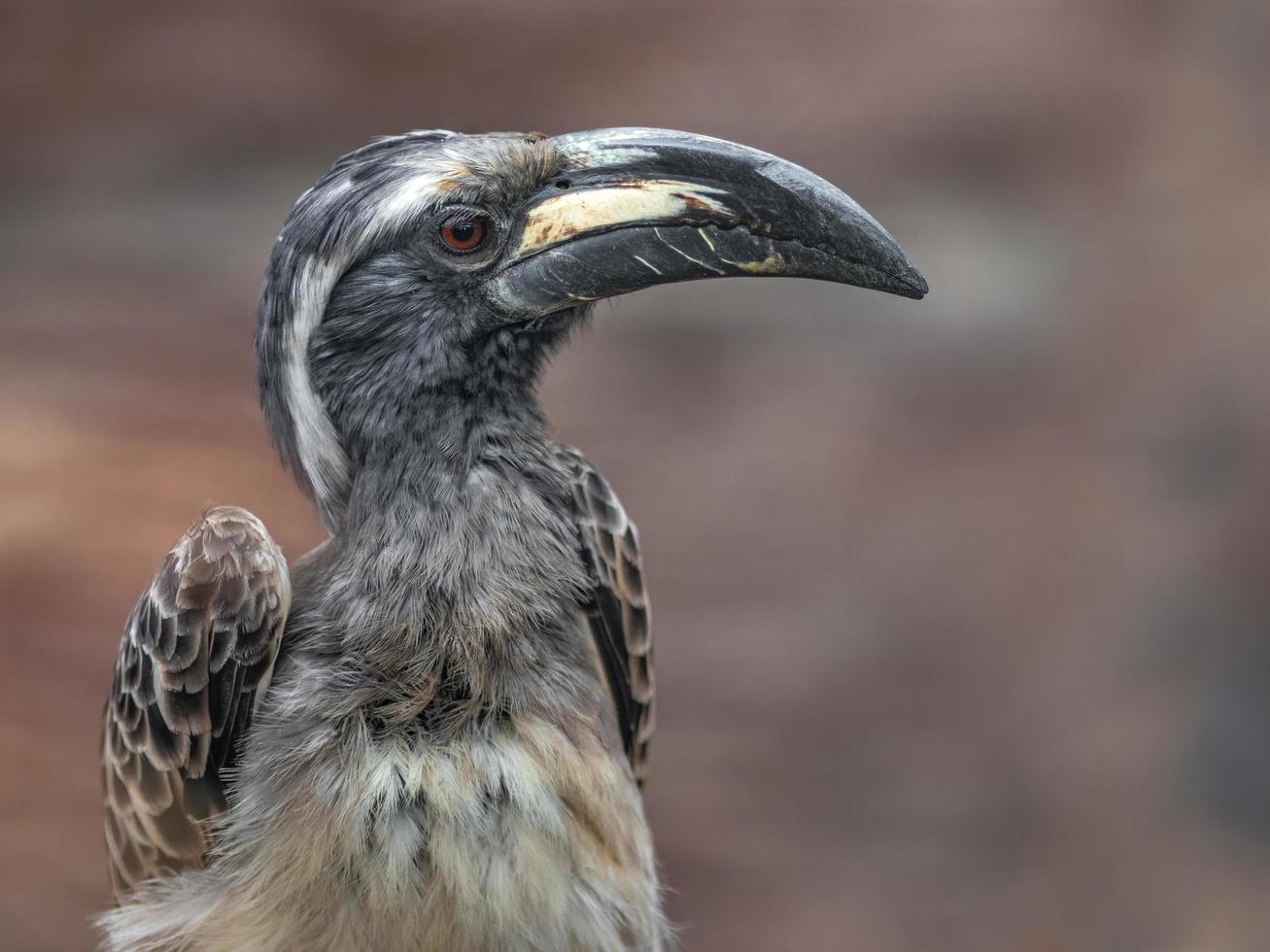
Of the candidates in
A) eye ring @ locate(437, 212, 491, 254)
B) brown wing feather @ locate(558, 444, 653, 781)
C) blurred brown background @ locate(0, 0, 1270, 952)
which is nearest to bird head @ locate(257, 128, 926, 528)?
eye ring @ locate(437, 212, 491, 254)

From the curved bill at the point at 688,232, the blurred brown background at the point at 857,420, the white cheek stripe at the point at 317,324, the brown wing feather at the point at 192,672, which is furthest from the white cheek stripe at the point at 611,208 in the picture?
the blurred brown background at the point at 857,420

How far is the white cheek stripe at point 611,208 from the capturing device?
107 inches

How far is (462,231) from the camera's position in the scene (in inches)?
107

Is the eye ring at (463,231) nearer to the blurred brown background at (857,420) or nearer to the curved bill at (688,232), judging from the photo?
the curved bill at (688,232)

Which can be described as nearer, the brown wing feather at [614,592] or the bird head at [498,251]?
the bird head at [498,251]

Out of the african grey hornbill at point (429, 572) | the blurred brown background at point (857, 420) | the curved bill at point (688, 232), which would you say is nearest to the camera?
the african grey hornbill at point (429, 572)

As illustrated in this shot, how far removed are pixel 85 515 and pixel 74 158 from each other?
1.93 meters

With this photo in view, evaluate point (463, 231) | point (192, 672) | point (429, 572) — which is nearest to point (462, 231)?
point (463, 231)

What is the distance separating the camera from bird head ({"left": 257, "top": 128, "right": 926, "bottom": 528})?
106 inches

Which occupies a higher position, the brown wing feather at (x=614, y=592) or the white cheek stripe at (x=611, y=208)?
the white cheek stripe at (x=611, y=208)

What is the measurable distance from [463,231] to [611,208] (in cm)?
32

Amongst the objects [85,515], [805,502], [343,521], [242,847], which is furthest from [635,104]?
[242,847]

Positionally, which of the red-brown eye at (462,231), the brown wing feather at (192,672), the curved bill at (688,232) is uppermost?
the red-brown eye at (462,231)

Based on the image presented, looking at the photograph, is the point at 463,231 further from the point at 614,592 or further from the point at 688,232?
the point at 614,592
